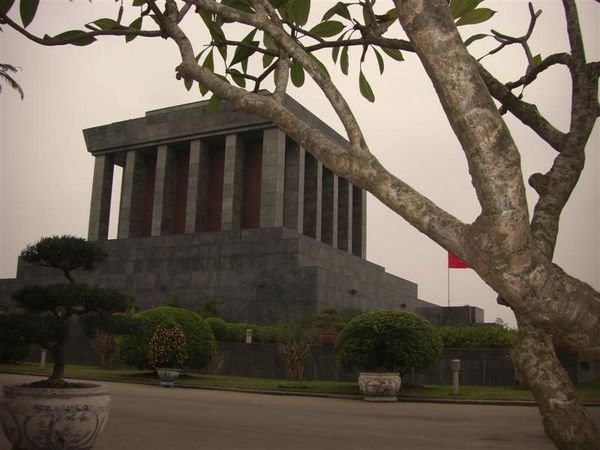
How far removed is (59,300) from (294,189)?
32.1 meters

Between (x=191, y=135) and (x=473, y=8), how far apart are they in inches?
1465

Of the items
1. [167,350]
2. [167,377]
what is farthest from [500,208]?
[167,350]

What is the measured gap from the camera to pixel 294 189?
39.8 m

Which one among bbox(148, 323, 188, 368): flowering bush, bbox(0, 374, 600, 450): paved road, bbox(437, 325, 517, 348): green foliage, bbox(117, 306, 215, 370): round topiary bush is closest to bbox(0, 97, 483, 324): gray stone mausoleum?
bbox(437, 325, 517, 348): green foliage

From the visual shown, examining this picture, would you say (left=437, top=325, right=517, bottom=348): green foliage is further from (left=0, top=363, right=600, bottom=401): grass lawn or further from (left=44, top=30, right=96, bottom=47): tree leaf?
(left=44, top=30, right=96, bottom=47): tree leaf

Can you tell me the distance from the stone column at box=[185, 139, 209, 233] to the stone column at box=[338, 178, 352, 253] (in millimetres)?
11299

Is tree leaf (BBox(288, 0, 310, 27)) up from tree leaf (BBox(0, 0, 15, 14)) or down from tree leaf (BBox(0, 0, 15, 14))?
up

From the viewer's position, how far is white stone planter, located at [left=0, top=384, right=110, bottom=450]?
600 centimetres

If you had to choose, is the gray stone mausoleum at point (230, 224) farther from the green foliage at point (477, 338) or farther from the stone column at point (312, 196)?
the green foliage at point (477, 338)

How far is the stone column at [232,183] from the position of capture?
38.9 m

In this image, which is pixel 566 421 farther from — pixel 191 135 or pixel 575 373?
pixel 191 135

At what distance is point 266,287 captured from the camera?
3091cm

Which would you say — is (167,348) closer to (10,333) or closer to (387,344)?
(387,344)

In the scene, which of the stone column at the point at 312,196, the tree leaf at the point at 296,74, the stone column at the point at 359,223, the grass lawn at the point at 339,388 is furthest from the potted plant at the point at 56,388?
the stone column at the point at 359,223
